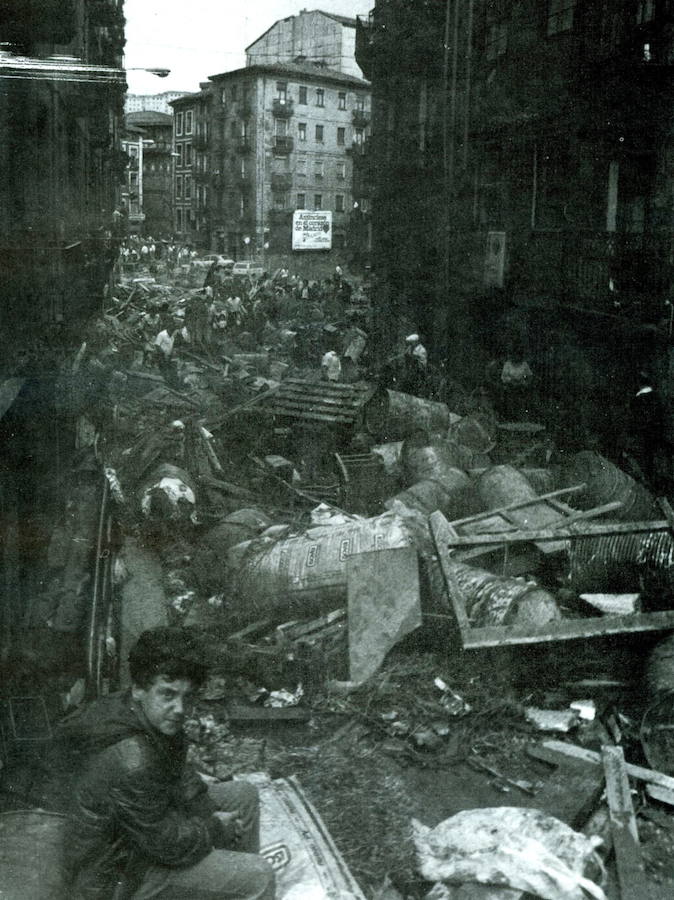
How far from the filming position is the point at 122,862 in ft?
10.4

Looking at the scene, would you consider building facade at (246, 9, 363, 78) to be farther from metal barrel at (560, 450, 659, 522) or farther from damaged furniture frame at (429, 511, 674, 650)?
damaged furniture frame at (429, 511, 674, 650)

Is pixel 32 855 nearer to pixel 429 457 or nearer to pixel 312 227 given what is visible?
pixel 429 457

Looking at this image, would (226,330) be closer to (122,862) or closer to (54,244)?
(54,244)

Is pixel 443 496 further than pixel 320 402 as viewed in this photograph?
No

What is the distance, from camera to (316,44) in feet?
104

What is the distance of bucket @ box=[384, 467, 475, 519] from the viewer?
9172 mm

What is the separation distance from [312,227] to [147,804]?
31663 millimetres

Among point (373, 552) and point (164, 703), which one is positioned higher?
point (164, 703)

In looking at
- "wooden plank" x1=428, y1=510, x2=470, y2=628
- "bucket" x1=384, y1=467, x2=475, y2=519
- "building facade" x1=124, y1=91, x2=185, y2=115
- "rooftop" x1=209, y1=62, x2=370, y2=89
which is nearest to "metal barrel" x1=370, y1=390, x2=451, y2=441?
"bucket" x1=384, y1=467, x2=475, y2=519

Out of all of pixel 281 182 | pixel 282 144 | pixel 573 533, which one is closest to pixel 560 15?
pixel 573 533

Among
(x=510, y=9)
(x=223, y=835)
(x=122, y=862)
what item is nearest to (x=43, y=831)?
(x=122, y=862)

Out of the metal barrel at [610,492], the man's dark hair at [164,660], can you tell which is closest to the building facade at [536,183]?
the metal barrel at [610,492]

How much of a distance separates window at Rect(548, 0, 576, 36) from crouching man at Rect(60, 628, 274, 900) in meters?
16.1

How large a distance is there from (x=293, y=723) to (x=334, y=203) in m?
26.7
